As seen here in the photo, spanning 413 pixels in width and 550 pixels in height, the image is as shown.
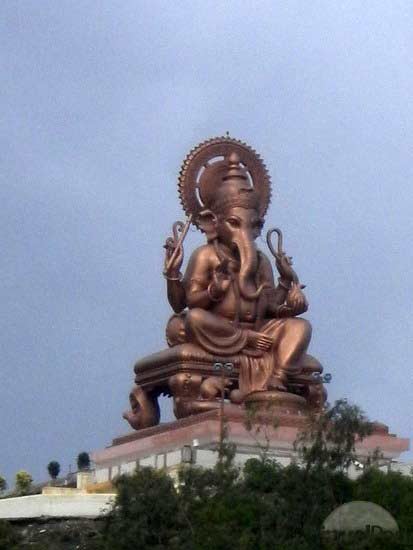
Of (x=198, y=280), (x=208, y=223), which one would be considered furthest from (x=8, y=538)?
(x=208, y=223)

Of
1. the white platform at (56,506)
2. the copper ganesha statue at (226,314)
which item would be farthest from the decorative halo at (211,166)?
the white platform at (56,506)

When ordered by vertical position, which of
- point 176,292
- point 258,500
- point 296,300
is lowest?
point 258,500

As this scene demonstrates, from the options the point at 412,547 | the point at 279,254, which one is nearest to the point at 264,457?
the point at 412,547

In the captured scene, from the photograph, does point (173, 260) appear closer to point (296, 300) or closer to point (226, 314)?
point (226, 314)

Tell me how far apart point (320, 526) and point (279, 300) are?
1211 cm

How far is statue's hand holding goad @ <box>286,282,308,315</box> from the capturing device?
4503 centimetres

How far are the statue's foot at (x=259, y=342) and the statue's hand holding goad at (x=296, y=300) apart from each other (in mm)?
1019

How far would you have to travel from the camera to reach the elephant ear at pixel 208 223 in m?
45.5

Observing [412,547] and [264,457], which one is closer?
[412,547]

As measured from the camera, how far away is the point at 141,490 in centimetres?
3403

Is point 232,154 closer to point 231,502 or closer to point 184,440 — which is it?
point 184,440

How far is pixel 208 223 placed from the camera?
150 feet

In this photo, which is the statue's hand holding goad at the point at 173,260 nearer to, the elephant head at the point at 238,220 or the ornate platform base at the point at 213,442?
the elephant head at the point at 238,220

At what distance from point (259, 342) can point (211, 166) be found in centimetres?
426
